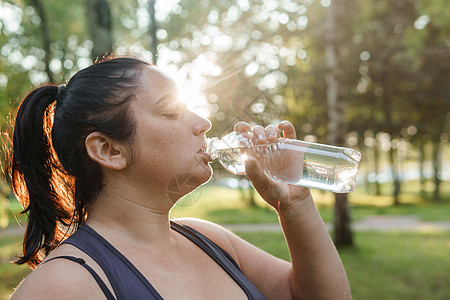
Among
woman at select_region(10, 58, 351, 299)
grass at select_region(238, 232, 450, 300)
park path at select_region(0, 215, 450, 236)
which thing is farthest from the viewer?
park path at select_region(0, 215, 450, 236)

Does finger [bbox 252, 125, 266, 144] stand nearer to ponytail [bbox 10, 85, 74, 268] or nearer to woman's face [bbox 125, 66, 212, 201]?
woman's face [bbox 125, 66, 212, 201]

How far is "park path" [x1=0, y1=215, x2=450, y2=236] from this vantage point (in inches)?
518

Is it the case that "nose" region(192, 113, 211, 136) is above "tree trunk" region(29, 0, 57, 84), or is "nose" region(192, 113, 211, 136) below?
below

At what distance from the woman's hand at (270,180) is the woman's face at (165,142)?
203 millimetres

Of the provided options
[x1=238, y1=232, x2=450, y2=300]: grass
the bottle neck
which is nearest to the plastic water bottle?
the bottle neck

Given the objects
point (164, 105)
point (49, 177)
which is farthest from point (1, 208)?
point (164, 105)

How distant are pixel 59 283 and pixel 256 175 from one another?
861mm

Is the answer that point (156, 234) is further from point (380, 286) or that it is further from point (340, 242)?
point (340, 242)

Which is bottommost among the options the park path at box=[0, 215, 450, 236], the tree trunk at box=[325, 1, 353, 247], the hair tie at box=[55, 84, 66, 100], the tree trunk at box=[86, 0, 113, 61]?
the park path at box=[0, 215, 450, 236]

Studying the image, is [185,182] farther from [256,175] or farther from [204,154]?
[256,175]

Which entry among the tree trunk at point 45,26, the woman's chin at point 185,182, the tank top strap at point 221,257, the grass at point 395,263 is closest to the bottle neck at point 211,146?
the woman's chin at point 185,182

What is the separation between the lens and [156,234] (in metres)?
1.71

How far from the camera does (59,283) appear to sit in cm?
123

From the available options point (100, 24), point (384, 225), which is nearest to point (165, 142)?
point (100, 24)
